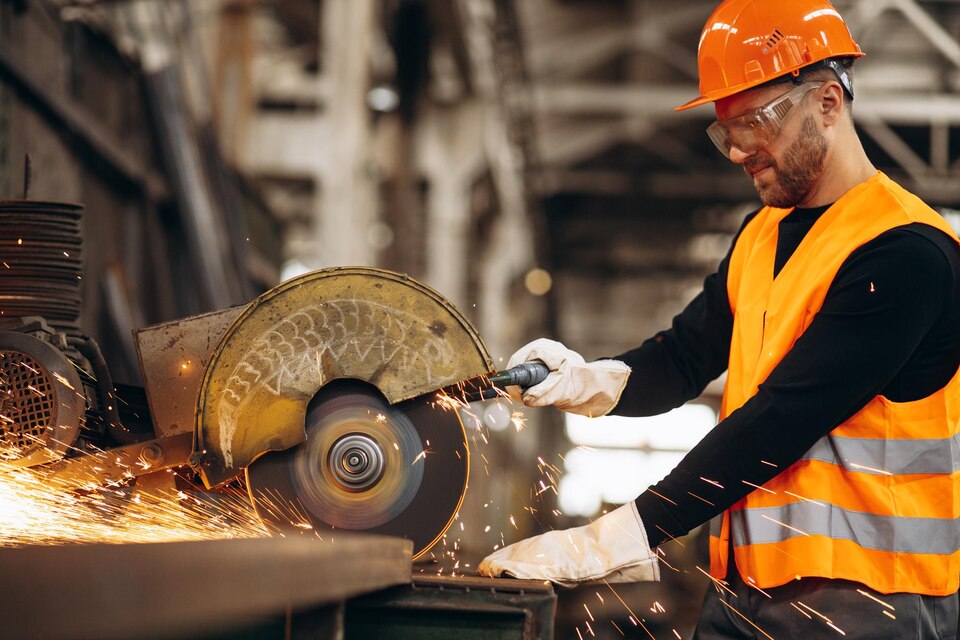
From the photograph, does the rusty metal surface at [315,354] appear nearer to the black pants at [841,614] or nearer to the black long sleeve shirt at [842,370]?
the black long sleeve shirt at [842,370]

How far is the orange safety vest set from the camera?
2.06 m

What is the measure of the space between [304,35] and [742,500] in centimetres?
1084

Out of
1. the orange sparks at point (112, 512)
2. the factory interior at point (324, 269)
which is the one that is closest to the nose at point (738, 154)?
the factory interior at point (324, 269)

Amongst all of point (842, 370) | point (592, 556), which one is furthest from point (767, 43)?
point (592, 556)

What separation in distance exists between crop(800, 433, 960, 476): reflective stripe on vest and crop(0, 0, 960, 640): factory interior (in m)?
0.55

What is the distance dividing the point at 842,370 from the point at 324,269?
113cm

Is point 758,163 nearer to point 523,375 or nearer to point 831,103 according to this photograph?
point 831,103

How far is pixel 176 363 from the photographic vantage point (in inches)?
97.5

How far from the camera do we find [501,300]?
42.8 feet

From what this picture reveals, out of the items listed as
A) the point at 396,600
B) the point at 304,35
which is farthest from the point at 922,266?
the point at 304,35

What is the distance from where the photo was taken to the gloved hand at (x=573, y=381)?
8.20 feet

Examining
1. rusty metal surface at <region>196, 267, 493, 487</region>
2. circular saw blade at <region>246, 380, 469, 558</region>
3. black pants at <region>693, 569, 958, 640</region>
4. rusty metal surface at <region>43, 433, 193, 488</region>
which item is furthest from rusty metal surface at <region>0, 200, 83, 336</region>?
black pants at <region>693, 569, 958, 640</region>

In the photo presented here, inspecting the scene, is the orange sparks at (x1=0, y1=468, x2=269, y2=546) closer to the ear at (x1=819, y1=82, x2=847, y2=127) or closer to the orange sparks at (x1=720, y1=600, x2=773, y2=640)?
the orange sparks at (x1=720, y1=600, x2=773, y2=640)

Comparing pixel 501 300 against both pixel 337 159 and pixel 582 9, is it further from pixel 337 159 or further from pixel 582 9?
pixel 337 159
